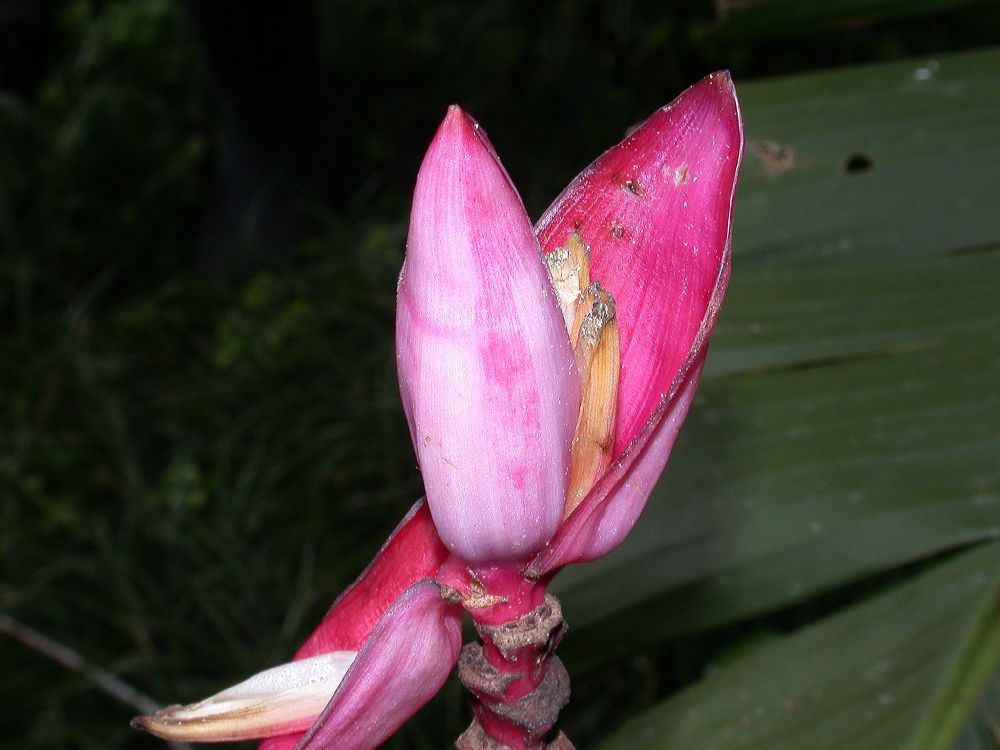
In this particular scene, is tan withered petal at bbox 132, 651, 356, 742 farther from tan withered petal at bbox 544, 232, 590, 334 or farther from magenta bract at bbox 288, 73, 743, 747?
tan withered petal at bbox 544, 232, 590, 334

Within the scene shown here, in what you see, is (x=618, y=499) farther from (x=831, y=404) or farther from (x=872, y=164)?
(x=872, y=164)

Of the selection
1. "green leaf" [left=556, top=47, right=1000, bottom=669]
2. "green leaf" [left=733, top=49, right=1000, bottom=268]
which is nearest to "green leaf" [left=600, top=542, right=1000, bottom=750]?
"green leaf" [left=556, top=47, right=1000, bottom=669]

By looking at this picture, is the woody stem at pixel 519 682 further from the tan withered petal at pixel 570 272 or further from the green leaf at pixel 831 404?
the green leaf at pixel 831 404

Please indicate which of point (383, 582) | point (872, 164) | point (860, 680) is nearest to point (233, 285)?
point (872, 164)

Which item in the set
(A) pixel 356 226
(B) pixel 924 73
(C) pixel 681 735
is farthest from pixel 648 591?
(A) pixel 356 226

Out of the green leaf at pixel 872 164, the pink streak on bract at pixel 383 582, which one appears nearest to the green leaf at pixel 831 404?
the green leaf at pixel 872 164
